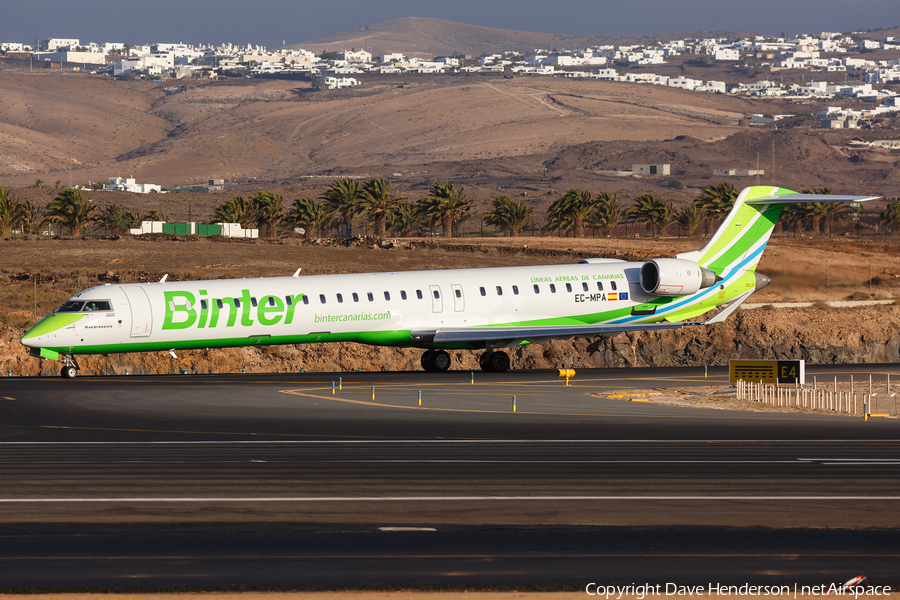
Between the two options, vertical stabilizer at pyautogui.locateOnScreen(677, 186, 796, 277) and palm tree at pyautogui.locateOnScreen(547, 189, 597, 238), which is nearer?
vertical stabilizer at pyautogui.locateOnScreen(677, 186, 796, 277)

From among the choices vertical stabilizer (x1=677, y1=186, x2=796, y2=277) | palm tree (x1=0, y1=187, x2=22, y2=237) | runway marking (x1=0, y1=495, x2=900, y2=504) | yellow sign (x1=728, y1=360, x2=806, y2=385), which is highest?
palm tree (x1=0, y1=187, x2=22, y2=237)

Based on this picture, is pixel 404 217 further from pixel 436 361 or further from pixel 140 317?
pixel 140 317

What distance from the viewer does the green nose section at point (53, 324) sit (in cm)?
3338

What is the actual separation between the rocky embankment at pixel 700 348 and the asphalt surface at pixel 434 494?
1930 centimetres

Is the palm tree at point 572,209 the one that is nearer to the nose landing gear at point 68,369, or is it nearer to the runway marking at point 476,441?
the nose landing gear at point 68,369

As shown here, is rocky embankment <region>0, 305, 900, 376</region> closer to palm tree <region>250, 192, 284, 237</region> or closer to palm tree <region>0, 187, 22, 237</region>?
palm tree <region>0, 187, 22, 237</region>

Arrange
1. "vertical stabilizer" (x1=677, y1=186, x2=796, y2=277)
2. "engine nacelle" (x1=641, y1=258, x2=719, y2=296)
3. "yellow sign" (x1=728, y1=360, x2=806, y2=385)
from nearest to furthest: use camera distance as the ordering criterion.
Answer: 1. "yellow sign" (x1=728, y1=360, x2=806, y2=385)
2. "engine nacelle" (x1=641, y1=258, x2=719, y2=296)
3. "vertical stabilizer" (x1=677, y1=186, x2=796, y2=277)

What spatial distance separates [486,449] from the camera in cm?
2167

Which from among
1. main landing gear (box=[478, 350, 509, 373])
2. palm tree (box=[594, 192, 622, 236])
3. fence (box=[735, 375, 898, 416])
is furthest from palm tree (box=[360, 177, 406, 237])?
fence (box=[735, 375, 898, 416])

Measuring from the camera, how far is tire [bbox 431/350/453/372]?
41.0m

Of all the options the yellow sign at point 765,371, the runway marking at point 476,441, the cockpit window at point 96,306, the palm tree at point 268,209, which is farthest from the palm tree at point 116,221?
the runway marking at point 476,441

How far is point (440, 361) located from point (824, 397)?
47.9 ft

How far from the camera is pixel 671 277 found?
4041cm

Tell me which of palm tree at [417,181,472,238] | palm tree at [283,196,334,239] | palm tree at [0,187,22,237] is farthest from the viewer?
palm tree at [283,196,334,239]
